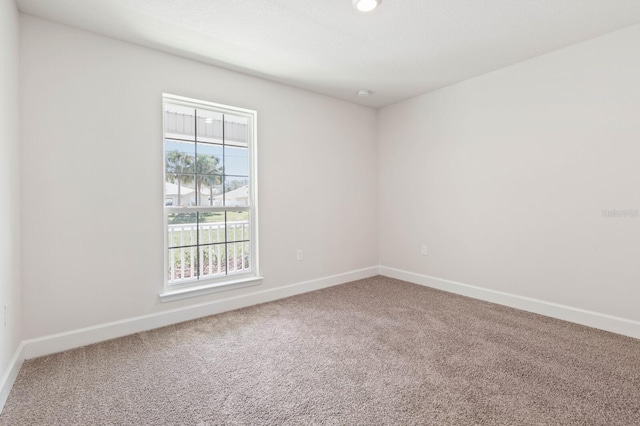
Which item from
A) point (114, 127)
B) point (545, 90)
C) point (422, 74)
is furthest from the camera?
point (422, 74)

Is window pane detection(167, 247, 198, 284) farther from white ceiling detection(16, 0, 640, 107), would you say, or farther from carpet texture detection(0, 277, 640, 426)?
white ceiling detection(16, 0, 640, 107)

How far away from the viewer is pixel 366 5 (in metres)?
2.07

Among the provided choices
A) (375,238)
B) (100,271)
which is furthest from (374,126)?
(100,271)

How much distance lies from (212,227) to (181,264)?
0.47 m

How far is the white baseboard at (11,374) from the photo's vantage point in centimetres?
167

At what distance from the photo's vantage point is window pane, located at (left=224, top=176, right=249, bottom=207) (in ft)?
10.6

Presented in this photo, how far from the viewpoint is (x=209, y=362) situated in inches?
82.6

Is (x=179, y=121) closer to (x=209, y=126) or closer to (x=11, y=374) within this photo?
(x=209, y=126)

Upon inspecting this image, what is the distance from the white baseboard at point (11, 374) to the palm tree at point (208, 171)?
173 cm

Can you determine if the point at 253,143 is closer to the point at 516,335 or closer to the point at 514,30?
the point at 514,30

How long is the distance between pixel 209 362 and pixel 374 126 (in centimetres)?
370

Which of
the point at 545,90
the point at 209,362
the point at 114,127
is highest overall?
the point at 545,90

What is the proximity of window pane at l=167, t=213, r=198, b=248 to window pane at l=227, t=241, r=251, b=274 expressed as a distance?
0.40 metres

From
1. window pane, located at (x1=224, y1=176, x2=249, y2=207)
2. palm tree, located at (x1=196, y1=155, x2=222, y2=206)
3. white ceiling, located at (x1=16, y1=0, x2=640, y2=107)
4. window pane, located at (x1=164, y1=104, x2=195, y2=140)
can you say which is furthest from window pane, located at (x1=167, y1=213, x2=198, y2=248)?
white ceiling, located at (x1=16, y1=0, x2=640, y2=107)
